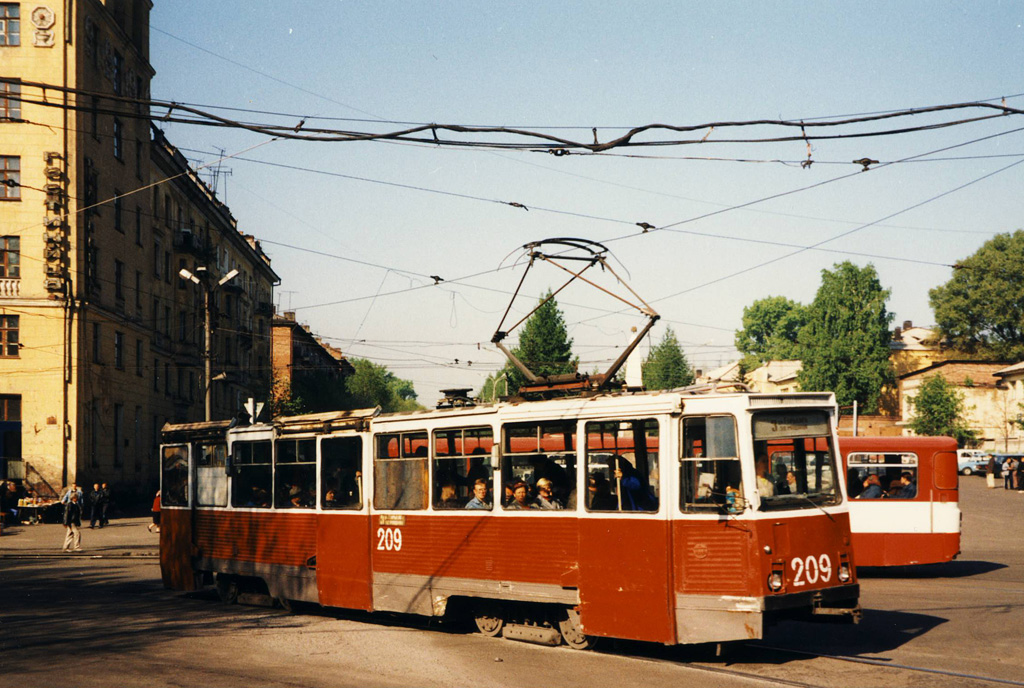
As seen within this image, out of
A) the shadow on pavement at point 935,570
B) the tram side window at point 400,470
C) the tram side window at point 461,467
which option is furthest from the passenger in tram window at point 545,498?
the shadow on pavement at point 935,570

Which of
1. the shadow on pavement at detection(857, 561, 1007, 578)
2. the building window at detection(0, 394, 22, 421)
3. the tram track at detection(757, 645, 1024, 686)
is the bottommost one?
the shadow on pavement at detection(857, 561, 1007, 578)

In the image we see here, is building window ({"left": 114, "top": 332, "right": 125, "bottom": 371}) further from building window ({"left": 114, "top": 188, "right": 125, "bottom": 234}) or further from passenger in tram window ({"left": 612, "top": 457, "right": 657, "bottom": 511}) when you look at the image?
passenger in tram window ({"left": 612, "top": 457, "right": 657, "bottom": 511})

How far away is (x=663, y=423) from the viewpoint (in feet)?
35.7

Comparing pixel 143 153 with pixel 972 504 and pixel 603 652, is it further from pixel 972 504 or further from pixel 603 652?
pixel 603 652

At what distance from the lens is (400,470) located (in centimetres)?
1398

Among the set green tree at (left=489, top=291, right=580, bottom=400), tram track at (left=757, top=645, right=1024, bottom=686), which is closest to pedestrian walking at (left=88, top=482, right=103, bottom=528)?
tram track at (left=757, top=645, right=1024, bottom=686)

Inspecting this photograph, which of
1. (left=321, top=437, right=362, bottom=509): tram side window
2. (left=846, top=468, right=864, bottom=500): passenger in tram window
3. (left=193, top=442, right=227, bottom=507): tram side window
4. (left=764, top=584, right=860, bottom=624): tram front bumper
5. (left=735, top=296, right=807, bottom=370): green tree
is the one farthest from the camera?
(left=735, top=296, right=807, bottom=370): green tree

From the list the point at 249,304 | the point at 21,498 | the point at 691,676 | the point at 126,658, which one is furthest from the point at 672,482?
the point at 249,304

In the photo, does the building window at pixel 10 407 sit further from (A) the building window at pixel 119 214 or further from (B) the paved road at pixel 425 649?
(B) the paved road at pixel 425 649

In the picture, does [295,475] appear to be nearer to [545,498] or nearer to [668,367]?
[545,498]

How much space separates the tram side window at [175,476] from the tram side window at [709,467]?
406 inches

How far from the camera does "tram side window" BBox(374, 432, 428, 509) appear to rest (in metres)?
13.6

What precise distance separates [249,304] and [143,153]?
1070 inches

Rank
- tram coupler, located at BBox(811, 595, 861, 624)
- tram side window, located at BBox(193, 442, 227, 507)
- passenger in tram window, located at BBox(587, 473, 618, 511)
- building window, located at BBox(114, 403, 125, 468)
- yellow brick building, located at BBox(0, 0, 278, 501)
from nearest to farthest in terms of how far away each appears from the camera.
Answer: tram coupler, located at BBox(811, 595, 861, 624), passenger in tram window, located at BBox(587, 473, 618, 511), tram side window, located at BBox(193, 442, 227, 507), yellow brick building, located at BBox(0, 0, 278, 501), building window, located at BBox(114, 403, 125, 468)
